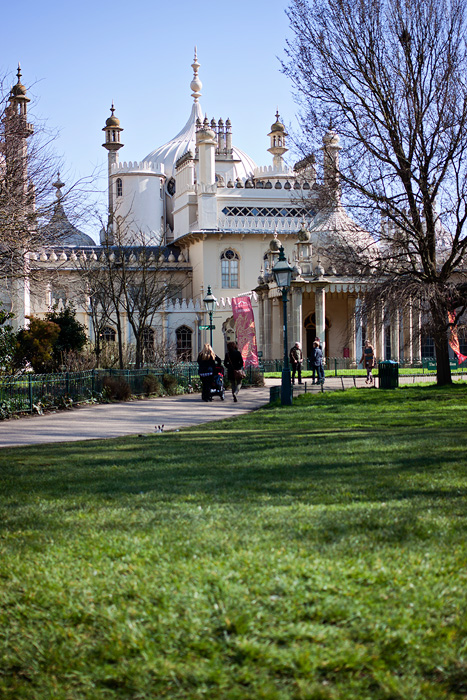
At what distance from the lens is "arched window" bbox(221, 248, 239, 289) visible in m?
57.1

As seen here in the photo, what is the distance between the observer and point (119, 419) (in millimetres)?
17484

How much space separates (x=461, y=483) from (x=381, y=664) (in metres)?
4.37

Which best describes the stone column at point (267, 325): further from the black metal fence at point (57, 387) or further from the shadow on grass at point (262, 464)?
the shadow on grass at point (262, 464)

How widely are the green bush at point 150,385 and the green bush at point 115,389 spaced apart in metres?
2.06

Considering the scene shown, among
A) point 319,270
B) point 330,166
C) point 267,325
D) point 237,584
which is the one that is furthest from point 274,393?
point 267,325

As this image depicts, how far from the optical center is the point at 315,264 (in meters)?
42.7

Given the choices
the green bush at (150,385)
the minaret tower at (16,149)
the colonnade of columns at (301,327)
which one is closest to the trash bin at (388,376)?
the green bush at (150,385)

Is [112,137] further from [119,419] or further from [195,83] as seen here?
[119,419]

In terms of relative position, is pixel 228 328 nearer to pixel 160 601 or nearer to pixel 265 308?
pixel 265 308

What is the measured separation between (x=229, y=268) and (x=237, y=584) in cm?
5307

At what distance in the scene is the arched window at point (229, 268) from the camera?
187 feet

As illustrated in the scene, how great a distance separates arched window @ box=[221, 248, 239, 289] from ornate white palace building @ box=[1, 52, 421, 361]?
68 millimetres

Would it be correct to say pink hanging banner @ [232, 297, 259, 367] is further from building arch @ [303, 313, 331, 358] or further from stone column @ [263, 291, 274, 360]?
building arch @ [303, 313, 331, 358]

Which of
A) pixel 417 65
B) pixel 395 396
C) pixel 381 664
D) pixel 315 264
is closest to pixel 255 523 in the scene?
pixel 381 664
